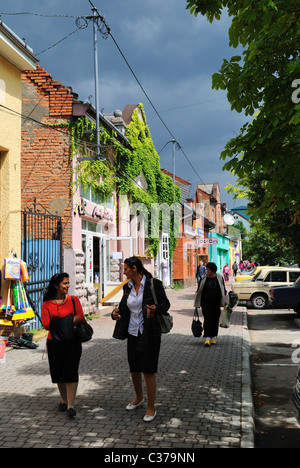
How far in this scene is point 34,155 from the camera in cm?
1407

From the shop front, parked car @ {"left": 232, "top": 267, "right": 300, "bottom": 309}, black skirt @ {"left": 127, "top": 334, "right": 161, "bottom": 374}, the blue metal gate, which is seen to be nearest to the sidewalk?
black skirt @ {"left": 127, "top": 334, "right": 161, "bottom": 374}

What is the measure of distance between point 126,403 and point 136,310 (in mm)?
1375

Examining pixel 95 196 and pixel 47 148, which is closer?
pixel 47 148

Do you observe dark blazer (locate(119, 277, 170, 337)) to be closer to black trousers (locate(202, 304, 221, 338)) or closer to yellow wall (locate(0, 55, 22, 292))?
black trousers (locate(202, 304, 221, 338))

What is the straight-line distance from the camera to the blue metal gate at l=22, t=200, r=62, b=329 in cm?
1123

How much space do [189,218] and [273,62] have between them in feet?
102

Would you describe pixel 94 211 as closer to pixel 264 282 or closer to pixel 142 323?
pixel 264 282

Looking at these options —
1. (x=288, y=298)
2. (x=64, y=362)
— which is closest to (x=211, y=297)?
(x=64, y=362)

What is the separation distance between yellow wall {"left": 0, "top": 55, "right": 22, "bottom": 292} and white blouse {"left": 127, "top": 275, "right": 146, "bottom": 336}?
5157 millimetres

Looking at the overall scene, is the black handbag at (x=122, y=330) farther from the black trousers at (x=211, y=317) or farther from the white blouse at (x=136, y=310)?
the black trousers at (x=211, y=317)

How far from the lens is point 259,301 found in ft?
61.0

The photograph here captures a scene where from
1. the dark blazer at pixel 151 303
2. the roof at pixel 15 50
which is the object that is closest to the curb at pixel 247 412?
the dark blazer at pixel 151 303

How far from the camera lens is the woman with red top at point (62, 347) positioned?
17.4 feet
